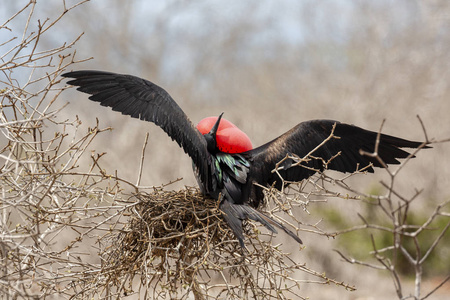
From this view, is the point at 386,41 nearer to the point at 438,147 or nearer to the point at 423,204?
the point at 438,147

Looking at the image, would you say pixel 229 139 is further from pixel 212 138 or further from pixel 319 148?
pixel 319 148

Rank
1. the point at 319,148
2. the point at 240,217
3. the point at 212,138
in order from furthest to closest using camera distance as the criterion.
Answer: the point at 319,148, the point at 212,138, the point at 240,217

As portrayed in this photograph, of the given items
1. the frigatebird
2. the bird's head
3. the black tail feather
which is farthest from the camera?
the bird's head

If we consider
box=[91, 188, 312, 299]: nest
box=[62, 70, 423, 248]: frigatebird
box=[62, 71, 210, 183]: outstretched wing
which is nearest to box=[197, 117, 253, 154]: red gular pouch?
box=[62, 70, 423, 248]: frigatebird

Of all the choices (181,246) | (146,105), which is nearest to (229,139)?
(146,105)

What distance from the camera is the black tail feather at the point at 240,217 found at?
2.07 m

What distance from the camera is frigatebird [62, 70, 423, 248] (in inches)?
91.7

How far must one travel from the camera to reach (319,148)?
2.61 m

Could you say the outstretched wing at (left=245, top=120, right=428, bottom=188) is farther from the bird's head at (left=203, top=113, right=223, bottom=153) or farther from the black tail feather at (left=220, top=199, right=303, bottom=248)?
the black tail feather at (left=220, top=199, right=303, bottom=248)

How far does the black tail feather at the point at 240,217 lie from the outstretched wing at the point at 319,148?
278 millimetres

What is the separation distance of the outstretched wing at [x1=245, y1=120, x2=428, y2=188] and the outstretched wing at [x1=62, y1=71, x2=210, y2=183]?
0.28 metres

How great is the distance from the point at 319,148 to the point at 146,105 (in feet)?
2.53

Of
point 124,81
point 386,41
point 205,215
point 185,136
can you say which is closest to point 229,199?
point 205,215

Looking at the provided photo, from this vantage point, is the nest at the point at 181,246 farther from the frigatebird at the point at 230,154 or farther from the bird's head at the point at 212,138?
the bird's head at the point at 212,138
